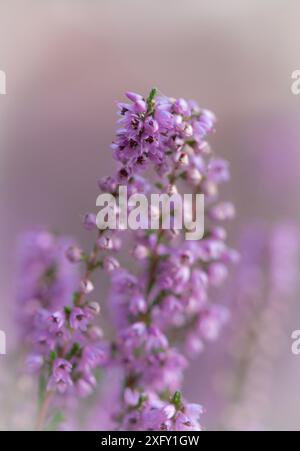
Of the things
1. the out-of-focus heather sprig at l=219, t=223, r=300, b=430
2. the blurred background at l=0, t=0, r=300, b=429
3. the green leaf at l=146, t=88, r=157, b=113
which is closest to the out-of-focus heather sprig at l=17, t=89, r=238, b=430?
the green leaf at l=146, t=88, r=157, b=113

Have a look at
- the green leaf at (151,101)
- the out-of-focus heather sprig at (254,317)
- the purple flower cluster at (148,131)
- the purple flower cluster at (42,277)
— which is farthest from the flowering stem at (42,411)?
the out-of-focus heather sprig at (254,317)

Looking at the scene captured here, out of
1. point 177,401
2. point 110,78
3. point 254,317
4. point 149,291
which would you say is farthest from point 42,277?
point 110,78

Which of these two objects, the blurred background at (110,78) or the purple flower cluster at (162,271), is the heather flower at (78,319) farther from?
the blurred background at (110,78)

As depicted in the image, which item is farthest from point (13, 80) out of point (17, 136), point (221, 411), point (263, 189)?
point (221, 411)

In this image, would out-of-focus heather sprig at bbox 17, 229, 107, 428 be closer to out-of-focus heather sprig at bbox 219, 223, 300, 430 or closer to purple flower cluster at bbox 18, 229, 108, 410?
purple flower cluster at bbox 18, 229, 108, 410
